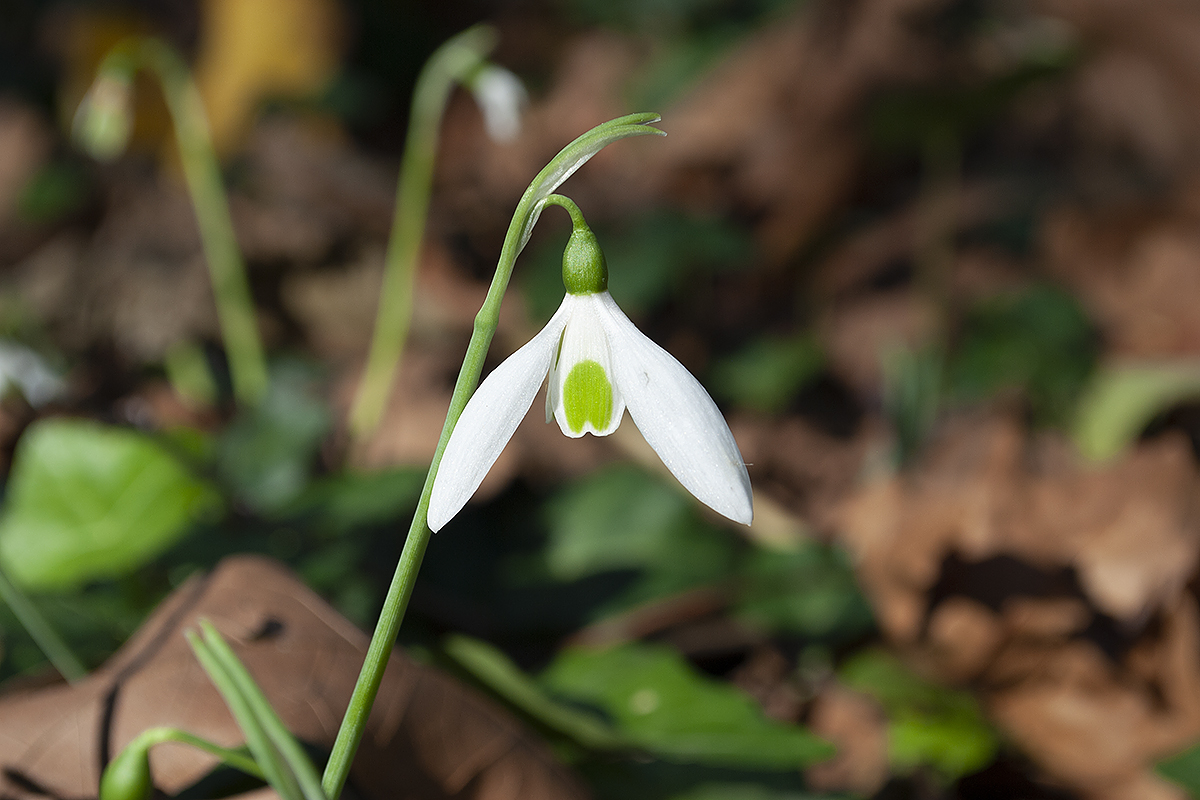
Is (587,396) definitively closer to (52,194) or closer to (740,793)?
(740,793)

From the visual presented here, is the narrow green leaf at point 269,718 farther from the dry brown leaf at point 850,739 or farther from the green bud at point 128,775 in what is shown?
the dry brown leaf at point 850,739

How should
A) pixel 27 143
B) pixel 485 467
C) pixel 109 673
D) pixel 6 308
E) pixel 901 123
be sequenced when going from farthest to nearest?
pixel 27 143 → pixel 901 123 → pixel 6 308 → pixel 109 673 → pixel 485 467

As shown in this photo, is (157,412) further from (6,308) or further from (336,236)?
(336,236)

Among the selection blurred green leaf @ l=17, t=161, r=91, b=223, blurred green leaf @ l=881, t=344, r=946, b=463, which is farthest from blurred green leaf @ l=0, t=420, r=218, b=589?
A: blurred green leaf @ l=17, t=161, r=91, b=223

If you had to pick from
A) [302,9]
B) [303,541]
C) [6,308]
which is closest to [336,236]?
[6,308]

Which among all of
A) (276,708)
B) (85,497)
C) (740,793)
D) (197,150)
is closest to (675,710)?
(740,793)

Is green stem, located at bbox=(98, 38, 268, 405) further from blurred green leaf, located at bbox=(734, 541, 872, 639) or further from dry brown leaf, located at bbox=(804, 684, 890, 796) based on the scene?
dry brown leaf, located at bbox=(804, 684, 890, 796)
